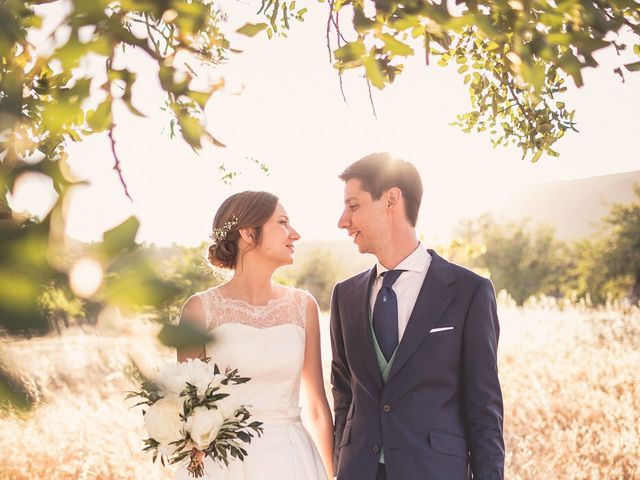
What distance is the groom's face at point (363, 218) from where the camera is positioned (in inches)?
153

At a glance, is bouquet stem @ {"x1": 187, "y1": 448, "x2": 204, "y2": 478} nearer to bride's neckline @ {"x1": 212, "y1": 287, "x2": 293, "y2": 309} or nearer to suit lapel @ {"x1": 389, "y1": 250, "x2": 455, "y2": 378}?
suit lapel @ {"x1": 389, "y1": 250, "x2": 455, "y2": 378}

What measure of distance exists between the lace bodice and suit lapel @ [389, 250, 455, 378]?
109 centimetres

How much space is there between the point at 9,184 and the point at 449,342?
292cm

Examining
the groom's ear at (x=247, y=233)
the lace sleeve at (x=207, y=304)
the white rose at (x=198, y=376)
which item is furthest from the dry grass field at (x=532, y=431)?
the white rose at (x=198, y=376)

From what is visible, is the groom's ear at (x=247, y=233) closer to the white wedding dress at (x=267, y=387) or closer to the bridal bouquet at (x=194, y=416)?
the white wedding dress at (x=267, y=387)

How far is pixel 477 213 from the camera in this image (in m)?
66.6

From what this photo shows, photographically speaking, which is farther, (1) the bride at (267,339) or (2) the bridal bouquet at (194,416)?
(1) the bride at (267,339)

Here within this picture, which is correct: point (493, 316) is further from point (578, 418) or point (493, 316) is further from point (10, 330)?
point (578, 418)

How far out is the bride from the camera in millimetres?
4238

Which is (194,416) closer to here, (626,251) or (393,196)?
(393,196)

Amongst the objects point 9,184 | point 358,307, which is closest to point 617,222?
point 358,307

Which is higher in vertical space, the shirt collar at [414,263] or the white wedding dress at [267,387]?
the shirt collar at [414,263]

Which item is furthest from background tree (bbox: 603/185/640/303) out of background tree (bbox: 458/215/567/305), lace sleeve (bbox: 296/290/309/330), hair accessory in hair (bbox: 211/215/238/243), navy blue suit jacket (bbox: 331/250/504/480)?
navy blue suit jacket (bbox: 331/250/504/480)

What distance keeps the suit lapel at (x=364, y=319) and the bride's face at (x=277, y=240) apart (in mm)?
599
